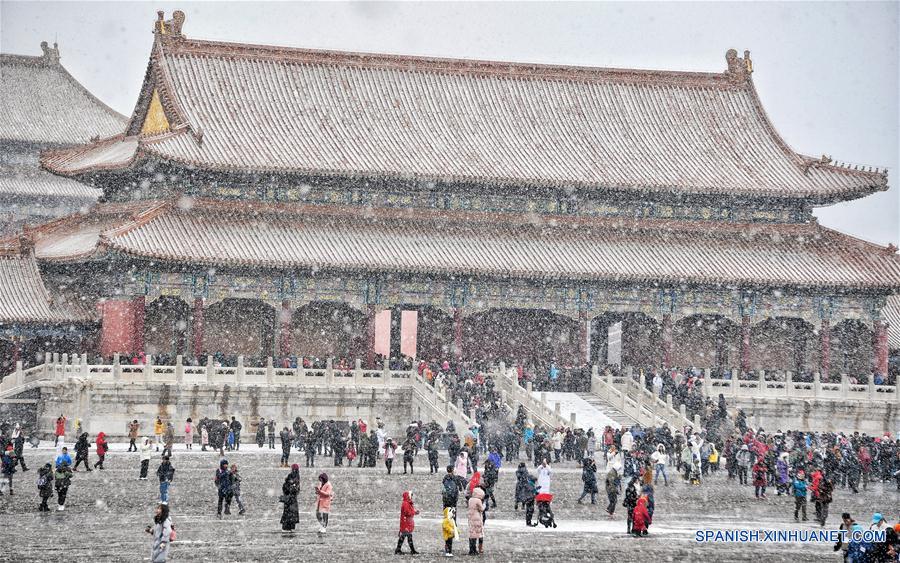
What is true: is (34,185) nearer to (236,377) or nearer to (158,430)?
(236,377)

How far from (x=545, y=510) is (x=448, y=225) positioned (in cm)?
3098

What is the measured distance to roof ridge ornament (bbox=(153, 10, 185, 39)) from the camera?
66.3 meters

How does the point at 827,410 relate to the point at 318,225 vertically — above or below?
below

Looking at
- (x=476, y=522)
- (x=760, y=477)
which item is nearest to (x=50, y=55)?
(x=760, y=477)

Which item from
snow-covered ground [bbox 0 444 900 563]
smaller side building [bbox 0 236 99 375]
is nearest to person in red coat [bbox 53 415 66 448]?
snow-covered ground [bbox 0 444 900 563]

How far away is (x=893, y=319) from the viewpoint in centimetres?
7412

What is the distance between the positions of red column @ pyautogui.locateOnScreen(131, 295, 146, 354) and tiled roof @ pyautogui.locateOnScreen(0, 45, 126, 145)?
101 feet

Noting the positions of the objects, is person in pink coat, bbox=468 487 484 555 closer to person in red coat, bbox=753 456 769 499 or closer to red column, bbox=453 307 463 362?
person in red coat, bbox=753 456 769 499

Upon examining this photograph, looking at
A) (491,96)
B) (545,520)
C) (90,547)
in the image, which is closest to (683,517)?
(545,520)

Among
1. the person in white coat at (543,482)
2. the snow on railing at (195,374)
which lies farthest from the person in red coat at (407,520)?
the snow on railing at (195,374)

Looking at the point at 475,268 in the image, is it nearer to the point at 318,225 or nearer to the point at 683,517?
the point at 318,225

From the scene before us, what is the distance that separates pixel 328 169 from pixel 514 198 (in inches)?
318

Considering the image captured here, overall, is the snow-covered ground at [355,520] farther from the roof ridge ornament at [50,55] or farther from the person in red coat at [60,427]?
the roof ridge ornament at [50,55]

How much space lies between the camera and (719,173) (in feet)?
223
